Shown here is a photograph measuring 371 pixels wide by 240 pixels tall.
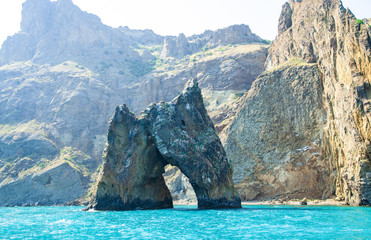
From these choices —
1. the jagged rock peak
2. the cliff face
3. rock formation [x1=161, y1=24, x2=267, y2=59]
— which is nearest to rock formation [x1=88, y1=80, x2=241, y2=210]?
the jagged rock peak

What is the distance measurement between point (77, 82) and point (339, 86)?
346ft

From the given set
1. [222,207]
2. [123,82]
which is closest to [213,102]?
[123,82]

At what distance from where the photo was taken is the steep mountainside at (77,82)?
108312mm

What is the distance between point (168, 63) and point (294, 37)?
277 feet

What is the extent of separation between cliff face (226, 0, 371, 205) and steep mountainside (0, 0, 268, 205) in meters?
32.3

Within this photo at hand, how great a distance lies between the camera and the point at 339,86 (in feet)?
189

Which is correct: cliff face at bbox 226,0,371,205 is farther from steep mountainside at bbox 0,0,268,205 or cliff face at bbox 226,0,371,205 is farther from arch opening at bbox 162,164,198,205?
steep mountainside at bbox 0,0,268,205

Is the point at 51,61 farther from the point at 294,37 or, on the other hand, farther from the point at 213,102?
the point at 294,37

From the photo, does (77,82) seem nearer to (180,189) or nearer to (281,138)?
(180,189)

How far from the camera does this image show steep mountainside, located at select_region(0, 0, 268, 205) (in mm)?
108312

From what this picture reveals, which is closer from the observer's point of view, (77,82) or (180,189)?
(180,189)

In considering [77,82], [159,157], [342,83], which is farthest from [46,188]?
[342,83]

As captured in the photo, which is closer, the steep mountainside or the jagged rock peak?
the jagged rock peak

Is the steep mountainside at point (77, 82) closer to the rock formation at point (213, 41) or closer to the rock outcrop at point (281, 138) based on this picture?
the rock formation at point (213, 41)
